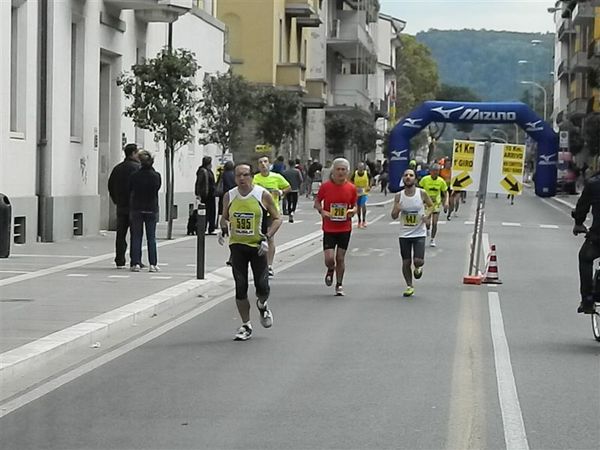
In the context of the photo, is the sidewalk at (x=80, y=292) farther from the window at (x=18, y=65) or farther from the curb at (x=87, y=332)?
the window at (x=18, y=65)

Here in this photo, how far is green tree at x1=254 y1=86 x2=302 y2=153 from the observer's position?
2040 inches

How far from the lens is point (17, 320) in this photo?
14.0m

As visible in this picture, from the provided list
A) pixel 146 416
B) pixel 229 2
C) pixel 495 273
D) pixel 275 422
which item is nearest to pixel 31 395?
pixel 146 416

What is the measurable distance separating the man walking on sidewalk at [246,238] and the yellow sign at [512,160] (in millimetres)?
8730

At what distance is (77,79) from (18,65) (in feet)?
12.6

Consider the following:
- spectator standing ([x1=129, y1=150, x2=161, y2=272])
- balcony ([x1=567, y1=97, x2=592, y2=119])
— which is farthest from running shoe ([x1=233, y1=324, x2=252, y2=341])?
balcony ([x1=567, y1=97, x2=592, y2=119])

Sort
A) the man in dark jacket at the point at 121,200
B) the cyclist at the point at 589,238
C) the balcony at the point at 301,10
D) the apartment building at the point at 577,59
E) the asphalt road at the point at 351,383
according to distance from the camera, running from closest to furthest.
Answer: the asphalt road at the point at 351,383 → the cyclist at the point at 589,238 → the man in dark jacket at the point at 121,200 → the balcony at the point at 301,10 → the apartment building at the point at 577,59

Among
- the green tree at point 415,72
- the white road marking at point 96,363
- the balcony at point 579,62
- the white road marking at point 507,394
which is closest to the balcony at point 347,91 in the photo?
the balcony at point 579,62

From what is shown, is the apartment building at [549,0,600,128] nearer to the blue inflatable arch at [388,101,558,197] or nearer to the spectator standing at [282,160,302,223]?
the blue inflatable arch at [388,101,558,197]

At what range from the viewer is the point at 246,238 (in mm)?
13633

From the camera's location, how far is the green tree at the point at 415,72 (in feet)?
441

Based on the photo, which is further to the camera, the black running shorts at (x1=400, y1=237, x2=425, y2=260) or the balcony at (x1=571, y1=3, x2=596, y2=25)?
the balcony at (x1=571, y1=3, x2=596, y2=25)

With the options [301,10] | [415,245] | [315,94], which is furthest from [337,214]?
[315,94]

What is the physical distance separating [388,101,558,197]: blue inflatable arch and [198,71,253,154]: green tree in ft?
19.6
